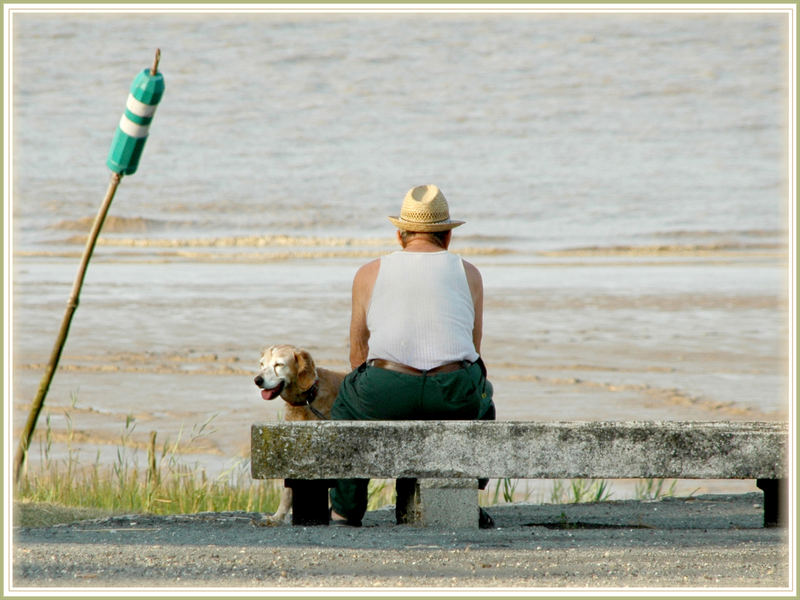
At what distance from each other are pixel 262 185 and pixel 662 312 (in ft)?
59.0

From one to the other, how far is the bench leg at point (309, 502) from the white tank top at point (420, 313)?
0.67 meters

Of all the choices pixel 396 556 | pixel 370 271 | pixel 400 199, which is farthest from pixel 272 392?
pixel 400 199

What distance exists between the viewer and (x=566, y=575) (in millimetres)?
4234

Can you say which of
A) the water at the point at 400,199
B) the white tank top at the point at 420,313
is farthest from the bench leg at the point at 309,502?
the water at the point at 400,199

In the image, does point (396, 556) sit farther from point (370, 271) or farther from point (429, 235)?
point (429, 235)

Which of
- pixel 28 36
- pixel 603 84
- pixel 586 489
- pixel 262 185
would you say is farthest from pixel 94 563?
pixel 28 36

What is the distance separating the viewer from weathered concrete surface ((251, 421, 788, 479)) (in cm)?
501

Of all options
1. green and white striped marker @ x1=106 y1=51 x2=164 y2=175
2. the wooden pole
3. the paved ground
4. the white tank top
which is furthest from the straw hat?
the wooden pole

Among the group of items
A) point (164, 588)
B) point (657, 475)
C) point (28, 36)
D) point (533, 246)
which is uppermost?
point (28, 36)

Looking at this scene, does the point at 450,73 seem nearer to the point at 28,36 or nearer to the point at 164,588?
the point at 28,36

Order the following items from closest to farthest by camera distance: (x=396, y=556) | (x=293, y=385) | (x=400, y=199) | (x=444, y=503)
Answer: (x=396, y=556)
(x=444, y=503)
(x=293, y=385)
(x=400, y=199)

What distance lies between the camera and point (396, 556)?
14.7 ft

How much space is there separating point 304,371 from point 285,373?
96mm

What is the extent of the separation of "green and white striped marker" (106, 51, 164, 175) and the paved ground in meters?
1.90
